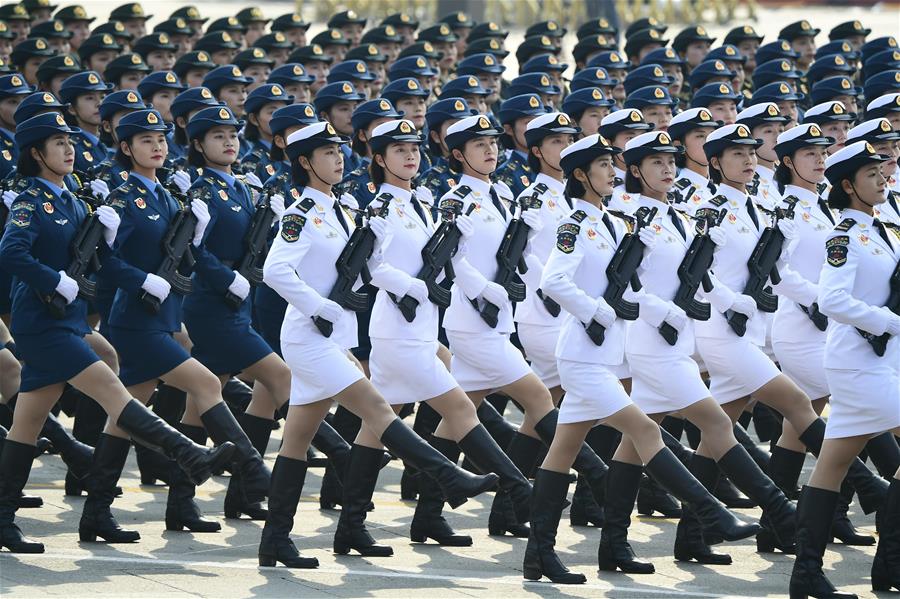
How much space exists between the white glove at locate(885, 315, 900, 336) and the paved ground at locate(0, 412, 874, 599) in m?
1.16

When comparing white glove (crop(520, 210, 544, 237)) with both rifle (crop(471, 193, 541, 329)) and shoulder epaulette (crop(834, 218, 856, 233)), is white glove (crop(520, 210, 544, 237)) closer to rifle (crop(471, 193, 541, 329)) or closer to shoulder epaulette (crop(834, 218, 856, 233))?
rifle (crop(471, 193, 541, 329))

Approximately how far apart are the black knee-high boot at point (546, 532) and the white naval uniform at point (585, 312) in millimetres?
271

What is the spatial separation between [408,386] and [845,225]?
2.11 meters

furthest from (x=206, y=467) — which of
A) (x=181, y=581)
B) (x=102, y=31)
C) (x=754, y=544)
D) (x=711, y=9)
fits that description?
(x=711, y=9)

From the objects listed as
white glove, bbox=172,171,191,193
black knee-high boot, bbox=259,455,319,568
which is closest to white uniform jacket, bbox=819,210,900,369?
black knee-high boot, bbox=259,455,319,568

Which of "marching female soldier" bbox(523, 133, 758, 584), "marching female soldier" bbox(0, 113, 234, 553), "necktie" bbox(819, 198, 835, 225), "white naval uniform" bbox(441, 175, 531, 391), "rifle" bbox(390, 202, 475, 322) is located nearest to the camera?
"marching female soldier" bbox(523, 133, 758, 584)

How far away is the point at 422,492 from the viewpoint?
9.16m

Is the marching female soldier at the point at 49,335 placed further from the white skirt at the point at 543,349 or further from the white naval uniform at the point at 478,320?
the white skirt at the point at 543,349

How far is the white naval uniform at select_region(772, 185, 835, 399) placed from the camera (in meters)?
9.65

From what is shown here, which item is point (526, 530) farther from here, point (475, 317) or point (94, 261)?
point (94, 261)

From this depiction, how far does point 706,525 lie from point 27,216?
3315 millimetres

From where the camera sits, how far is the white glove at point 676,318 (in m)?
8.67

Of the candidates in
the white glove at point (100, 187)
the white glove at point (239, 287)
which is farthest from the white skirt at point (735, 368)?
the white glove at point (100, 187)

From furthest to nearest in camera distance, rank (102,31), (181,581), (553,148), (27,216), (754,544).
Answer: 1. (102,31)
2. (553,148)
3. (754,544)
4. (27,216)
5. (181,581)
